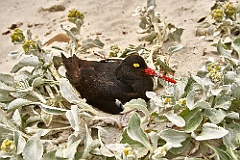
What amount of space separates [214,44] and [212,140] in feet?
2.45

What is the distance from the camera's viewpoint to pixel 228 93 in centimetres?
173

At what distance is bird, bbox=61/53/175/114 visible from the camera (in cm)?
190

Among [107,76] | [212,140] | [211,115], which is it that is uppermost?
[107,76]

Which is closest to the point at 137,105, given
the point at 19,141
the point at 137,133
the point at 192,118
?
the point at 137,133

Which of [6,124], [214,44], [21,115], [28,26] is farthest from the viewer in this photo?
[28,26]

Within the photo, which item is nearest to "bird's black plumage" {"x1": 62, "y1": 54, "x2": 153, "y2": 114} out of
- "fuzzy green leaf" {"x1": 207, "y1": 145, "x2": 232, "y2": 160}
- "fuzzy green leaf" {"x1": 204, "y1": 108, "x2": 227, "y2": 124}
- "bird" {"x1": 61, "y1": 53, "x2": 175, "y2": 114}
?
"bird" {"x1": 61, "y1": 53, "x2": 175, "y2": 114}

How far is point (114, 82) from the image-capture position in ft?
6.37

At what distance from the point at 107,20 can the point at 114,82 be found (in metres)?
1.09

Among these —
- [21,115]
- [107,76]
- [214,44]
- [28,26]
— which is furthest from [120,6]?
[21,115]

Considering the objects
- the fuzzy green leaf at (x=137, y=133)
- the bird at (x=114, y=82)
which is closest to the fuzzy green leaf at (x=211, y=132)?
the fuzzy green leaf at (x=137, y=133)

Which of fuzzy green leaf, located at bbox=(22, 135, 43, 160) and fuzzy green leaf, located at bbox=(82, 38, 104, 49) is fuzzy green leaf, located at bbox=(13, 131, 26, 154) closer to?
fuzzy green leaf, located at bbox=(22, 135, 43, 160)

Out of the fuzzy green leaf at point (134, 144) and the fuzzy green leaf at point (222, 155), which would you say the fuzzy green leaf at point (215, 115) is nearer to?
the fuzzy green leaf at point (222, 155)

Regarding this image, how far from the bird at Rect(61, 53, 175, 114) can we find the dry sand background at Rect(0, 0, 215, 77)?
1.20 ft

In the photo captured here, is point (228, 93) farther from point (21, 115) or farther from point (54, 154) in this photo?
point (21, 115)
